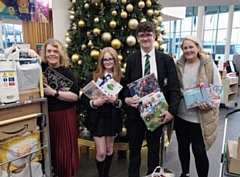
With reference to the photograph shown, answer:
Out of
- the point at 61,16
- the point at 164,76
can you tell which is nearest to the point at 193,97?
the point at 164,76

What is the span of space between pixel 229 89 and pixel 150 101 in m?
4.41

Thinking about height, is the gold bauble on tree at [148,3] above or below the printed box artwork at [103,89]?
above

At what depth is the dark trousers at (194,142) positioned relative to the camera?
196 centimetres

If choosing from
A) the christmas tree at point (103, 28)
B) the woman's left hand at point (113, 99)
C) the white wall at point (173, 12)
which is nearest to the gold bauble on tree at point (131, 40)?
the christmas tree at point (103, 28)

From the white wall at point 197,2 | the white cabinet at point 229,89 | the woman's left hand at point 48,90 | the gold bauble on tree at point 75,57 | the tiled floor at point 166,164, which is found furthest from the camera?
the white wall at point 197,2

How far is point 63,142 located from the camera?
6.56ft

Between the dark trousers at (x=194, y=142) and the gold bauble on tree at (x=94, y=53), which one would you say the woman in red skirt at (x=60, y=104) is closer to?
the gold bauble on tree at (x=94, y=53)

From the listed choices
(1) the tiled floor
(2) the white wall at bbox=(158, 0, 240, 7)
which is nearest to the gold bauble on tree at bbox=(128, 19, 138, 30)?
(1) the tiled floor

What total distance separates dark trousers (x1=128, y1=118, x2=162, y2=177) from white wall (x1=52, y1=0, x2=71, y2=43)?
1779 mm

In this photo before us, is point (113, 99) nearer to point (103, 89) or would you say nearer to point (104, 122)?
point (103, 89)

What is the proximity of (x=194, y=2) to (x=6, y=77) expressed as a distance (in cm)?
774

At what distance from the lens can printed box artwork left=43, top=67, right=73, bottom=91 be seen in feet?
6.14

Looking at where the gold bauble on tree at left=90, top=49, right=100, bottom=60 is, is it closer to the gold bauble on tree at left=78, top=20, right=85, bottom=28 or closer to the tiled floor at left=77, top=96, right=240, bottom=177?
the gold bauble on tree at left=78, top=20, right=85, bottom=28

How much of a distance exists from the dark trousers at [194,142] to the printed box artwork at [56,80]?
1.08 m
